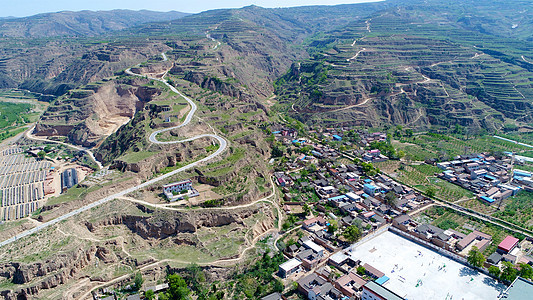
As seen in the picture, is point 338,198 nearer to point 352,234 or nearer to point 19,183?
point 352,234

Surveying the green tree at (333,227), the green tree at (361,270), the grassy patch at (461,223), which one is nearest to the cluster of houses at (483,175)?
the grassy patch at (461,223)

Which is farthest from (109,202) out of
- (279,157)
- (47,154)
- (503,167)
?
(503,167)

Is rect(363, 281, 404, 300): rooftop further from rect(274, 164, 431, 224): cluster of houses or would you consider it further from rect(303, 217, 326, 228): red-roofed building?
rect(274, 164, 431, 224): cluster of houses

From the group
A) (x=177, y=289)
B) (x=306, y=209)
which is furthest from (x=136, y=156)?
(x=306, y=209)

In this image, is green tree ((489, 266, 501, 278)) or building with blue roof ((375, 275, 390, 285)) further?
green tree ((489, 266, 501, 278))

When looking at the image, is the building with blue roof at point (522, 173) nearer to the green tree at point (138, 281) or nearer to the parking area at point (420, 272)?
the parking area at point (420, 272)

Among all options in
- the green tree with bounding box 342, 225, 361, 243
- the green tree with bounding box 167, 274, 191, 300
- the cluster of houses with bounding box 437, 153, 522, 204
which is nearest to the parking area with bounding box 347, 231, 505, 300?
the green tree with bounding box 342, 225, 361, 243
